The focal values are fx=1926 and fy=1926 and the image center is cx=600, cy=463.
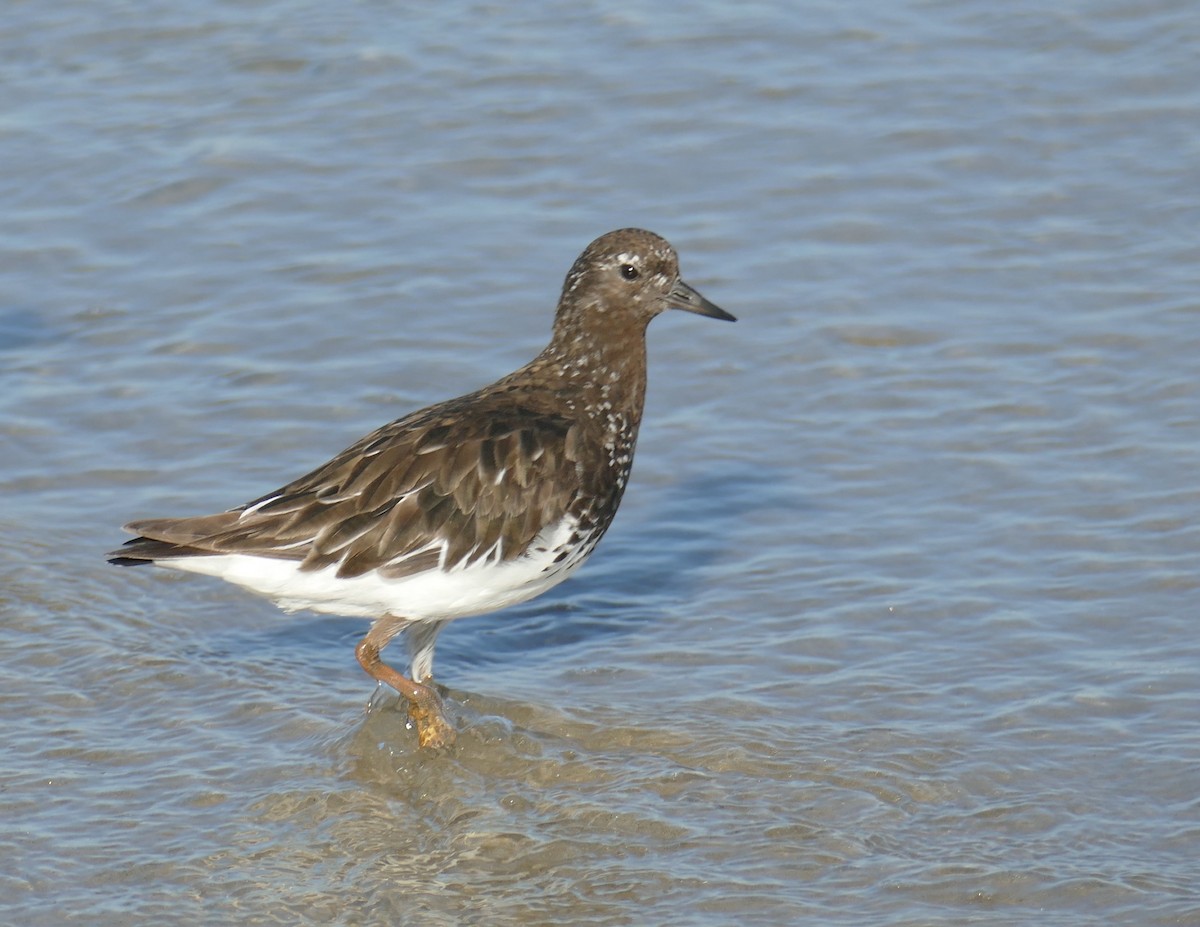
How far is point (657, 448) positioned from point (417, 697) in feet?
9.34

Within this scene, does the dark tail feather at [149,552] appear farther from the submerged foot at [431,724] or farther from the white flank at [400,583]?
the submerged foot at [431,724]

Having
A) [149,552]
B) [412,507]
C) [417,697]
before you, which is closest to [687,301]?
[412,507]

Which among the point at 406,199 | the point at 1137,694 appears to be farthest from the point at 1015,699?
the point at 406,199

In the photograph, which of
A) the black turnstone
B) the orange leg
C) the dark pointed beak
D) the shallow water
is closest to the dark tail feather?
the black turnstone

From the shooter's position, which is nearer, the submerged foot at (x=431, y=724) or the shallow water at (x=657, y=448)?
the shallow water at (x=657, y=448)

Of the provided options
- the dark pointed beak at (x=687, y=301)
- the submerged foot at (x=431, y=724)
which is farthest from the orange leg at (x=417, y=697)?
the dark pointed beak at (x=687, y=301)

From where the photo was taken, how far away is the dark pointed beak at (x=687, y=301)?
26.5 feet

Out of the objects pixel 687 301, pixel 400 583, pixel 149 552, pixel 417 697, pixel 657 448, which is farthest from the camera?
pixel 657 448

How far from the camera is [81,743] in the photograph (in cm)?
743

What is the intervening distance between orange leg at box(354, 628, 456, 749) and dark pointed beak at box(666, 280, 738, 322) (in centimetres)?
188

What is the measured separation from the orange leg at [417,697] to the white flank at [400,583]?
5.2 inches

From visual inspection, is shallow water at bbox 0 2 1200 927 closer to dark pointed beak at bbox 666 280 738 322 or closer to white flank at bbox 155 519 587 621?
white flank at bbox 155 519 587 621

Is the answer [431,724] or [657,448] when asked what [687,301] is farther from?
[431,724]

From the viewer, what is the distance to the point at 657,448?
991 centimetres
